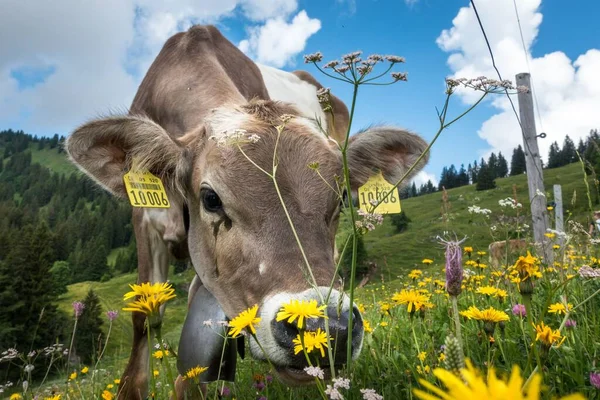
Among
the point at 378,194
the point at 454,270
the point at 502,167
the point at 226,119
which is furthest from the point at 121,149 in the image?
the point at 502,167

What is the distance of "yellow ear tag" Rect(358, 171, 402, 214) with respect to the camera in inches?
139

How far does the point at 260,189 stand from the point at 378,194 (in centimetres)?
136

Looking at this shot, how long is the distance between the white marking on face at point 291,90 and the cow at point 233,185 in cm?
200

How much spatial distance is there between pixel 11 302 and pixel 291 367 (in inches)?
2213

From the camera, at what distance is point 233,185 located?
122 inches

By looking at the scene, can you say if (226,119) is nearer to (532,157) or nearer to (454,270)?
(454,270)

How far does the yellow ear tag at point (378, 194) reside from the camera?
354cm

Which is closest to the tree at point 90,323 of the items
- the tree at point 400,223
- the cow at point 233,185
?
the cow at point 233,185

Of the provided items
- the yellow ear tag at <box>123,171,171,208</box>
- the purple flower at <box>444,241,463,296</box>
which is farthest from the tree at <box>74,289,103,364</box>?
the purple flower at <box>444,241,463,296</box>

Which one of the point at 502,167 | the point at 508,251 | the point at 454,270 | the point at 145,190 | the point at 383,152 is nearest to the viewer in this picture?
the point at 454,270

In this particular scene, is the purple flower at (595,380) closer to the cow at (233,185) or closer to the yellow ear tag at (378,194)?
the cow at (233,185)

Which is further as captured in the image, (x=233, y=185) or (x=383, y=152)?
(x=383, y=152)

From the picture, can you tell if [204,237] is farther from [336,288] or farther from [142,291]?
[142,291]

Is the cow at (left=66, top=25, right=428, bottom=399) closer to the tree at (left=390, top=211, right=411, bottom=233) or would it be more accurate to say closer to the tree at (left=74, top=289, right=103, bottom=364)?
the tree at (left=74, top=289, right=103, bottom=364)
